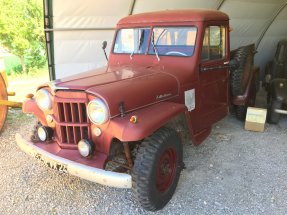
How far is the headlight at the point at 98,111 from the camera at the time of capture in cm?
285

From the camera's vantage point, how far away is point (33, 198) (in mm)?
3396

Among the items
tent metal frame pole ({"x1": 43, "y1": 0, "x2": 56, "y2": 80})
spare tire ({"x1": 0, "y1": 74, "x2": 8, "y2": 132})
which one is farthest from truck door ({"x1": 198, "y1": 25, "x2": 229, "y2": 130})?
spare tire ({"x1": 0, "y1": 74, "x2": 8, "y2": 132})

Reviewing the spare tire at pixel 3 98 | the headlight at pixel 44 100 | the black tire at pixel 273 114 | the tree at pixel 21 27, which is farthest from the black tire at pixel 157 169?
the tree at pixel 21 27

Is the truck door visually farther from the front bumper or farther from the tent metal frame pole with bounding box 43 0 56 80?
the tent metal frame pole with bounding box 43 0 56 80

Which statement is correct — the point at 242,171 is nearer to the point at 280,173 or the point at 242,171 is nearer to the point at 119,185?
the point at 280,173

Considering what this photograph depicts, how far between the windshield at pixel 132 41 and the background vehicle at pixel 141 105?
0.01 m

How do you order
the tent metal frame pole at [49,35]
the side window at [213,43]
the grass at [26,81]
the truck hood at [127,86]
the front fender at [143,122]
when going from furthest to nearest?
the grass at [26,81] → the tent metal frame pole at [49,35] → the side window at [213,43] → the truck hood at [127,86] → the front fender at [143,122]

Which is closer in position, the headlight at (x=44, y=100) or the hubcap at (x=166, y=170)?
the hubcap at (x=166, y=170)

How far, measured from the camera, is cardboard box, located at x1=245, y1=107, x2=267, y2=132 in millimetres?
5160

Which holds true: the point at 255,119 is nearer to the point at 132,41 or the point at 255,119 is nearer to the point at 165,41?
the point at 165,41

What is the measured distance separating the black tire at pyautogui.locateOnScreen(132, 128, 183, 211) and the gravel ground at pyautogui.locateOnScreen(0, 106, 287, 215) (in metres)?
0.20

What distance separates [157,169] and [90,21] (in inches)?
167

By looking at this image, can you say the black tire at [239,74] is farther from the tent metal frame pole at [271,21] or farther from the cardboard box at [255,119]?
the tent metal frame pole at [271,21]

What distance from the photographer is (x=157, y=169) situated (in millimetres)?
2959
